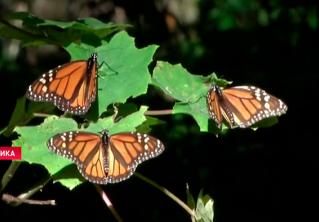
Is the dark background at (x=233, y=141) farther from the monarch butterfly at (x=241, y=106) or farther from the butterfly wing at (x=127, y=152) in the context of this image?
the butterfly wing at (x=127, y=152)

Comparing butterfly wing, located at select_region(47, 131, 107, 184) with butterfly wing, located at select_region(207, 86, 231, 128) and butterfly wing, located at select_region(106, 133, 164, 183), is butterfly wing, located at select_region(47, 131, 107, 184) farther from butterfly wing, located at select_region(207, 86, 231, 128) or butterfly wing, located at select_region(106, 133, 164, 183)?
butterfly wing, located at select_region(207, 86, 231, 128)

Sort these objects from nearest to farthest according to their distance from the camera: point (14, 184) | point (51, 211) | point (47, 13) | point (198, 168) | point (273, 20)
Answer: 1. point (14, 184)
2. point (51, 211)
3. point (198, 168)
4. point (273, 20)
5. point (47, 13)

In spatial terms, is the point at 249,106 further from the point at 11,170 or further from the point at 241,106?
the point at 11,170

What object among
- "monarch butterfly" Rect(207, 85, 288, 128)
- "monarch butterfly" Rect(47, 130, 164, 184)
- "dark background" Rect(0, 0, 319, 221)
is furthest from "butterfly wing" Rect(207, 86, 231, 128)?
"dark background" Rect(0, 0, 319, 221)

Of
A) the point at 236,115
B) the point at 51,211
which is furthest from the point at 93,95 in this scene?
the point at 51,211

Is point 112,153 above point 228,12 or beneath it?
beneath

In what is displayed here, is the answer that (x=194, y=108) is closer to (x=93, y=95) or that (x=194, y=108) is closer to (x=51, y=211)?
(x=93, y=95)

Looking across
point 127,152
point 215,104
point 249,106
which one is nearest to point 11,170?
point 127,152
